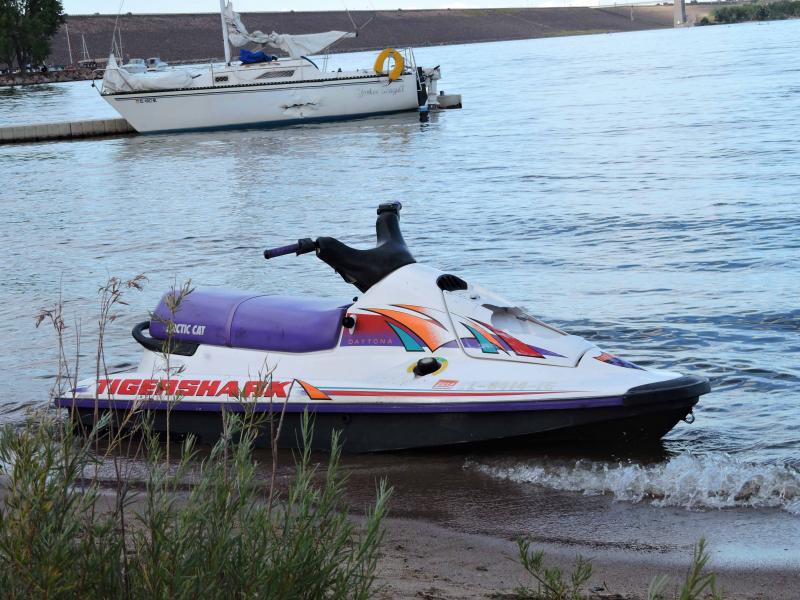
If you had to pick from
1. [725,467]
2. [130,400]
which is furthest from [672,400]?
[130,400]

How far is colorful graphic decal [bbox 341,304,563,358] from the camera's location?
621 centimetres

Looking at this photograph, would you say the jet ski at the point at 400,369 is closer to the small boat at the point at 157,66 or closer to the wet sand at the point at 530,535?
the wet sand at the point at 530,535

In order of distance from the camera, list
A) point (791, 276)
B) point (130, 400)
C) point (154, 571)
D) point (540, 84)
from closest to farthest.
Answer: point (154, 571)
point (130, 400)
point (791, 276)
point (540, 84)

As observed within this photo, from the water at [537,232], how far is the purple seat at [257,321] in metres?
0.88

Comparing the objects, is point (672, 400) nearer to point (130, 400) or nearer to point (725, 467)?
point (725, 467)

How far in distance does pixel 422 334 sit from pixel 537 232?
918 cm

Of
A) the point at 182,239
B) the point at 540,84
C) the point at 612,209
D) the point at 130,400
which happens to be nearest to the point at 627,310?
the point at 130,400

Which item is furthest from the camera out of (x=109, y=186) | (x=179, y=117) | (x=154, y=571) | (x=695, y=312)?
(x=179, y=117)

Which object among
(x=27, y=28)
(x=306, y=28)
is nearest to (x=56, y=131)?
(x=27, y=28)

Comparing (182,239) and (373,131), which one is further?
(373,131)

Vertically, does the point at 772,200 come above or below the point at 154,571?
below

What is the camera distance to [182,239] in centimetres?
1638

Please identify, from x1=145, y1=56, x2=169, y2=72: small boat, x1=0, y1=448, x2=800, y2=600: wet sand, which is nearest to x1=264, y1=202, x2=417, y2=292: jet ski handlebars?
x1=0, y1=448, x2=800, y2=600: wet sand

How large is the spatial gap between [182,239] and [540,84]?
4225 cm
